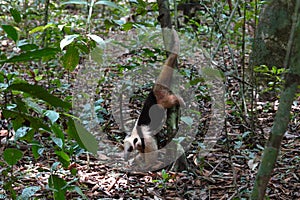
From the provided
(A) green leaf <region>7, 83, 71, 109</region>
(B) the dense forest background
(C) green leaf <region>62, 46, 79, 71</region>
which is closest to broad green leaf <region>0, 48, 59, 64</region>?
(A) green leaf <region>7, 83, 71, 109</region>

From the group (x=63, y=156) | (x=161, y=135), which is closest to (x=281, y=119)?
(x=63, y=156)

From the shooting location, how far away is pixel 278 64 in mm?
3598

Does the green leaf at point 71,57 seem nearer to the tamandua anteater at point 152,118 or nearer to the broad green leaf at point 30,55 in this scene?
the tamandua anteater at point 152,118

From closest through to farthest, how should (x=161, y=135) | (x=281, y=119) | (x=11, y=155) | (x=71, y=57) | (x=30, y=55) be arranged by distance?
(x=30, y=55) → (x=281, y=119) → (x=11, y=155) → (x=71, y=57) → (x=161, y=135)

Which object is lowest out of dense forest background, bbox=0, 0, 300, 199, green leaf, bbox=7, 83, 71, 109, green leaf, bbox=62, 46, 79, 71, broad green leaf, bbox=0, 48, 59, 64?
dense forest background, bbox=0, 0, 300, 199

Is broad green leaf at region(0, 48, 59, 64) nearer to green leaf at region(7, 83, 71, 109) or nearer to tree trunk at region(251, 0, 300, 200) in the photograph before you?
green leaf at region(7, 83, 71, 109)

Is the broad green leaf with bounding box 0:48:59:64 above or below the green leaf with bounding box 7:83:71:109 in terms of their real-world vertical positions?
above

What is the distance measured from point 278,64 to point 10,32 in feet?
9.33

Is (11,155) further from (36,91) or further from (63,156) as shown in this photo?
(36,91)

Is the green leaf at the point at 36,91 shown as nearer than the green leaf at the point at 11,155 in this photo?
Yes

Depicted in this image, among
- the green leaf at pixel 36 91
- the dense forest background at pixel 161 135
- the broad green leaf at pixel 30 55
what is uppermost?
the broad green leaf at pixel 30 55

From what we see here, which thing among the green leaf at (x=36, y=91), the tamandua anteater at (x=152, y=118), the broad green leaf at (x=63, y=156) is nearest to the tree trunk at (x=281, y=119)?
the green leaf at (x=36, y=91)

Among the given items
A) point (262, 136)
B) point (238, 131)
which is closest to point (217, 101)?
point (238, 131)

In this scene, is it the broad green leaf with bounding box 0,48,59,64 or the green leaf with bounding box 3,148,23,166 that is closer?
the broad green leaf with bounding box 0,48,59,64
